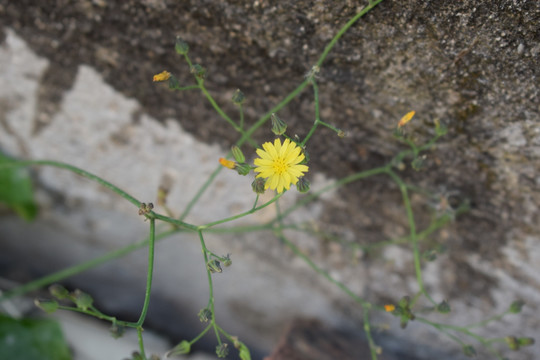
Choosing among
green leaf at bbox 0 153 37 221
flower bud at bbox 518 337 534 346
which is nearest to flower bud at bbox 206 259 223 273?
flower bud at bbox 518 337 534 346

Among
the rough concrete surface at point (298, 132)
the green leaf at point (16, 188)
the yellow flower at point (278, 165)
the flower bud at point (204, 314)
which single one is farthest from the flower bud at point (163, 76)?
the green leaf at point (16, 188)

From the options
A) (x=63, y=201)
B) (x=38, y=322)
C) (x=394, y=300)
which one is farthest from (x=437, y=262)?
(x=63, y=201)

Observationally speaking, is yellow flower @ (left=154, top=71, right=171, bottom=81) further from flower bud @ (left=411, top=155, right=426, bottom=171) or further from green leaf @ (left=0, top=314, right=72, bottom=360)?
green leaf @ (left=0, top=314, right=72, bottom=360)

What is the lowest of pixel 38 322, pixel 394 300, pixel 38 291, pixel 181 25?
pixel 38 322

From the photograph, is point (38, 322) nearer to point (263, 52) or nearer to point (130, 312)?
point (130, 312)

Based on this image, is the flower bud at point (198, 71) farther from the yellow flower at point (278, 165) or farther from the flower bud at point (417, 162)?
the flower bud at point (417, 162)
